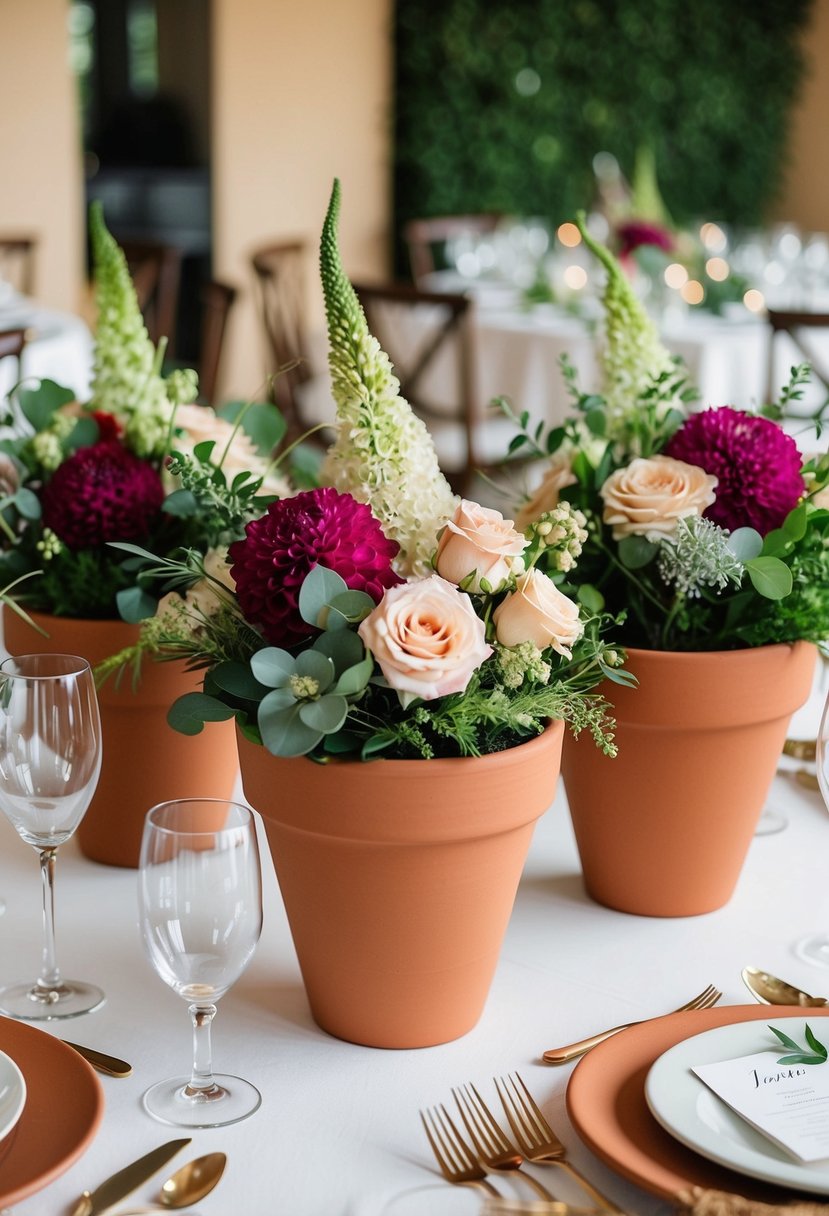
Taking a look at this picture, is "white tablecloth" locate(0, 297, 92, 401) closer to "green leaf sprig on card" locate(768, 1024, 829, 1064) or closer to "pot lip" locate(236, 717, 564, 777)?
"pot lip" locate(236, 717, 564, 777)

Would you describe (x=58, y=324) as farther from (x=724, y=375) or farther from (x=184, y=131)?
(x=184, y=131)

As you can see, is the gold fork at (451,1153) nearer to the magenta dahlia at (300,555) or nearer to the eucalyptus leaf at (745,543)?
the magenta dahlia at (300,555)

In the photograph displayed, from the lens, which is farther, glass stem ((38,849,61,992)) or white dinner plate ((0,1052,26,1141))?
glass stem ((38,849,61,992))

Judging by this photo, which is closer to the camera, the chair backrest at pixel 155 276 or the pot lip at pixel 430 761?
the pot lip at pixel 430 761

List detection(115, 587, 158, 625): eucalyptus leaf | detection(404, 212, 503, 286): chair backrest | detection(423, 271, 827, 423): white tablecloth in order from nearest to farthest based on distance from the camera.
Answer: detection(115, 587, 158, 625): eucalyptus leaf, detection(423, 271, 827, 423): white tablecloth, detection(404, 212, 503, 286): chair backrest

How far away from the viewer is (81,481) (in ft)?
3.55

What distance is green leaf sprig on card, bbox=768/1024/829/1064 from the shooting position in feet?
2.64

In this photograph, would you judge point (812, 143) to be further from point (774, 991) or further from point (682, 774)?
point (774, 991)

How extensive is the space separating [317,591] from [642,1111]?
1.13ft

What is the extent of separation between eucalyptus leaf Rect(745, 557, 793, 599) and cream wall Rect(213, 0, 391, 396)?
5862 millimetres

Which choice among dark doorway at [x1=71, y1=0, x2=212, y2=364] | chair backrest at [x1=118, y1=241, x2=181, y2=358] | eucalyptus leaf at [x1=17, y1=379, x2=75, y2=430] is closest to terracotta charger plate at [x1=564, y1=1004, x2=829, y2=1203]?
eucalyptus leaf at [x1=17, y1=379, x2=75, y2=430]

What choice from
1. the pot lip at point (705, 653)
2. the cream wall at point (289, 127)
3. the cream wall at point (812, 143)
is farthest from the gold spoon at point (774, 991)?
the cream wall at point (812, 143)

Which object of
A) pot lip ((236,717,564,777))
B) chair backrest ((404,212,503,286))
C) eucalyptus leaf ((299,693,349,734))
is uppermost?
chair backrest ((404,212,503,286))

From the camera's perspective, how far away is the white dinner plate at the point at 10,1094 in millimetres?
729
